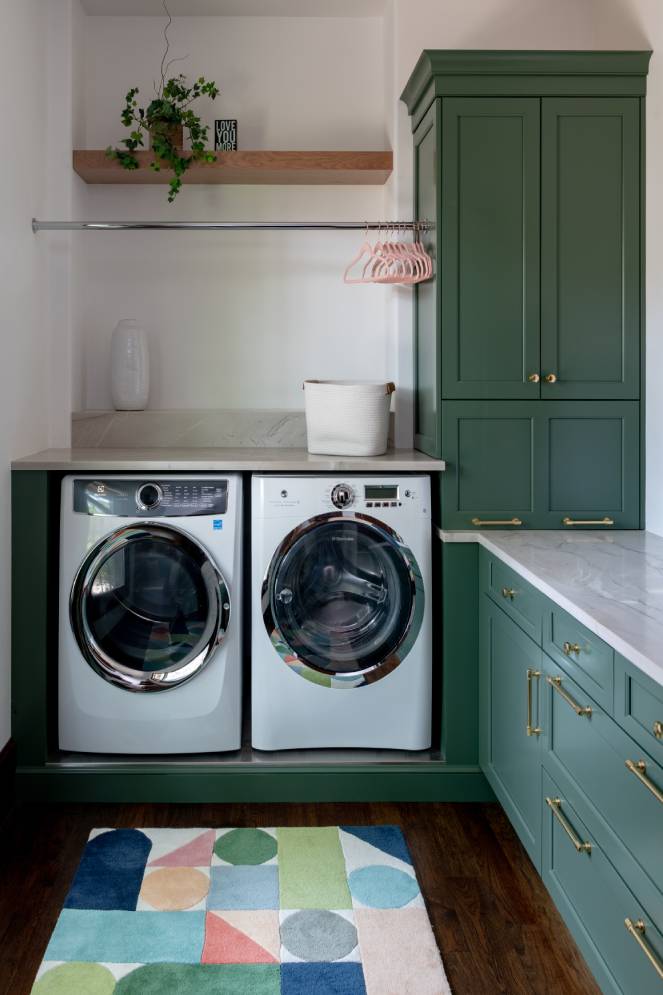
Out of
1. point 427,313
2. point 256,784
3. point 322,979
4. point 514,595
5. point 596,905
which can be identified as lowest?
point 322,979

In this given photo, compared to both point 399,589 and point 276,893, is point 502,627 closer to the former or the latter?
point 399,589

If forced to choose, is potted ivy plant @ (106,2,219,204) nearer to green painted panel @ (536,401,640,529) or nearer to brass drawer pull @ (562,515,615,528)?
green painted panel @ (536,401,640,529)

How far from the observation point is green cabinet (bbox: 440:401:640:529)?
9.39 ft

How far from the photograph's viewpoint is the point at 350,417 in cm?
298

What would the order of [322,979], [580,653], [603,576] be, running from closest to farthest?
[580,653] < [322,979] < [603,576]

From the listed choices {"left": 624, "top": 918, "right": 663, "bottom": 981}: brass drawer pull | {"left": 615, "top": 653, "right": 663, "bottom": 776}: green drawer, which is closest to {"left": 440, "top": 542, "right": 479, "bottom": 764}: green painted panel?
{"left": 615, "top": 653, "right": 663, "bottom": 776}: green drawer

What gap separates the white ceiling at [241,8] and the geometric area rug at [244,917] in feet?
9.50

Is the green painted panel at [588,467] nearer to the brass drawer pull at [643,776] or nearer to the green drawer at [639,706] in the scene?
the green drawer at [639,706]

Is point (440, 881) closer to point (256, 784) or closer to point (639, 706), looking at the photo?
point (256, 784)

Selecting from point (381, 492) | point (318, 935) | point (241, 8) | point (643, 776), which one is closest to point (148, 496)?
point (381, 492)

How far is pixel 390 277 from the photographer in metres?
3.06

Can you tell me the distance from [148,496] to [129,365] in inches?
31.3

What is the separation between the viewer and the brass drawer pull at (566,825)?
180 centimetres

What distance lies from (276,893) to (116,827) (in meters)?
0.63
